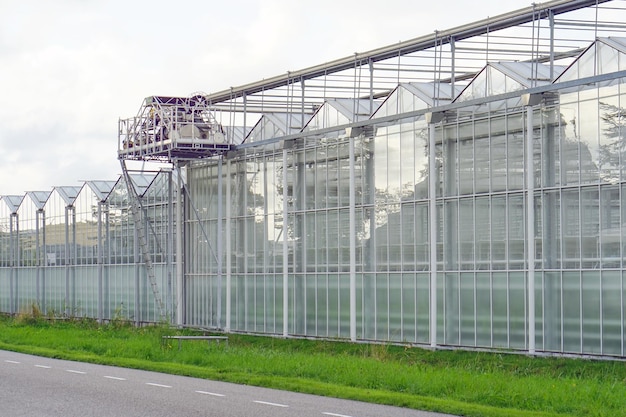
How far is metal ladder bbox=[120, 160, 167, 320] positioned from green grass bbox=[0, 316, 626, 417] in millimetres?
5520

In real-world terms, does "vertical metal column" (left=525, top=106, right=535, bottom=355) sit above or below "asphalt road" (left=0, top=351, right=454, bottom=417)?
above

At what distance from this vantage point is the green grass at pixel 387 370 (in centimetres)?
1953

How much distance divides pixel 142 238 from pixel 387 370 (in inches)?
978

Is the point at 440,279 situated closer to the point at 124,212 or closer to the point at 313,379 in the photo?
the point at 313,379

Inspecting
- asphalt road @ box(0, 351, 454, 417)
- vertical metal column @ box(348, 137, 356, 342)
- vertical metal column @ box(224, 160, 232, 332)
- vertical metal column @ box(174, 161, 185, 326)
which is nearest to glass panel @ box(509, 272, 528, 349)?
vertical metal column @ box(348, 137, 356, 342)

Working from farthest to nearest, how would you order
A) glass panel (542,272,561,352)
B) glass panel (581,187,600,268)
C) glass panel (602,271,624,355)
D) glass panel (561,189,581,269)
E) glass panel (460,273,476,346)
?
glass panel (460,273,476,346)
glass panel (542,272,561,352)
glass panel (561,189,581,269)
glass panel (581,187,600,268)
glass panel (602,271,624,355)

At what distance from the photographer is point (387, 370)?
24.1 m

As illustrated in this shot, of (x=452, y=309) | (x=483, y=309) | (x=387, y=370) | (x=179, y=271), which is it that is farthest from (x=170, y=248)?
(x=387, y=370)

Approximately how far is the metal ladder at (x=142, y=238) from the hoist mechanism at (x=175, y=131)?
176cm

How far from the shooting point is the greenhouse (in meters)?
28.9

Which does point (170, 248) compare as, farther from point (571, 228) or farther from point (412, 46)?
point (571, 228)

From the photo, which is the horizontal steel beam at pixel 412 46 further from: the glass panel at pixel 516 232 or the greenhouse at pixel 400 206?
the glass panel at pixel 516 232

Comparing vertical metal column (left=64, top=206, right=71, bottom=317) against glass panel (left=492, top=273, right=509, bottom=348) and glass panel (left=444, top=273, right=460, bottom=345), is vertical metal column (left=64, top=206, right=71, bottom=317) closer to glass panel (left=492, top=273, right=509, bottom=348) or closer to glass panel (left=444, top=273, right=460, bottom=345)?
glass panel (left=444, top=273, right=460, bottom=345)

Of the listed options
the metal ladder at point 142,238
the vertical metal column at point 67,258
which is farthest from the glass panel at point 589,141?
the vertical metal column at point 67,258
